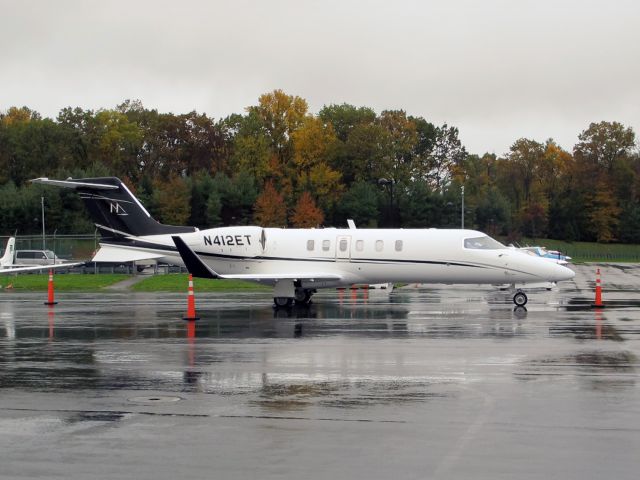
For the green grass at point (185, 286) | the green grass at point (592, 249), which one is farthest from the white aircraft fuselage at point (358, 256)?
the green grass at point (592, 249)

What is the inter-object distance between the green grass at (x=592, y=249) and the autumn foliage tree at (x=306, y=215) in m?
26.2

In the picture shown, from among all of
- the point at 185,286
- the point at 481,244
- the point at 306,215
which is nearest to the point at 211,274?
the point at 481,244

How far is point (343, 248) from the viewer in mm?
27125

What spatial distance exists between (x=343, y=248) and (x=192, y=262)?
4464 mm

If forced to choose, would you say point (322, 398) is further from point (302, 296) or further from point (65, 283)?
point (65, 283)

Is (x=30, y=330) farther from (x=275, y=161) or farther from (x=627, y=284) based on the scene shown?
(x=275, y=161)

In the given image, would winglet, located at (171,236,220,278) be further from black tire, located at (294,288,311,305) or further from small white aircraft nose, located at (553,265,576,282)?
small white aircraft nose, located at (553,265,576,282)

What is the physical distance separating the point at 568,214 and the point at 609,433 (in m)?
106

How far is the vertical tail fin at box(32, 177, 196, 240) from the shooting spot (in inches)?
1133

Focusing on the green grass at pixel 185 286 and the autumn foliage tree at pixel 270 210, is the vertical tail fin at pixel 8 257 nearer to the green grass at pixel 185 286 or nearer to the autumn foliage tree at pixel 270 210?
the green grass at pixel 185 286

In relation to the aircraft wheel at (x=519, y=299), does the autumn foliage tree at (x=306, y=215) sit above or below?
above

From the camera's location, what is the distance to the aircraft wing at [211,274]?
25375 mm

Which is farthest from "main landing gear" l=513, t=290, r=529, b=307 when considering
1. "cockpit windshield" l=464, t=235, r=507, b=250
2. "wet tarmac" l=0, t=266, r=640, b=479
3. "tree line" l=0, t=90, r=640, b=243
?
"tree line" l=0, t=90, r=640, b=243

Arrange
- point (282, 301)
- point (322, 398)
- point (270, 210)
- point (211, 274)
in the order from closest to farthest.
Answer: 1. point (322, 398)
2. point (211, 274)
3. point (282, 301)
4. point (270, 210)
